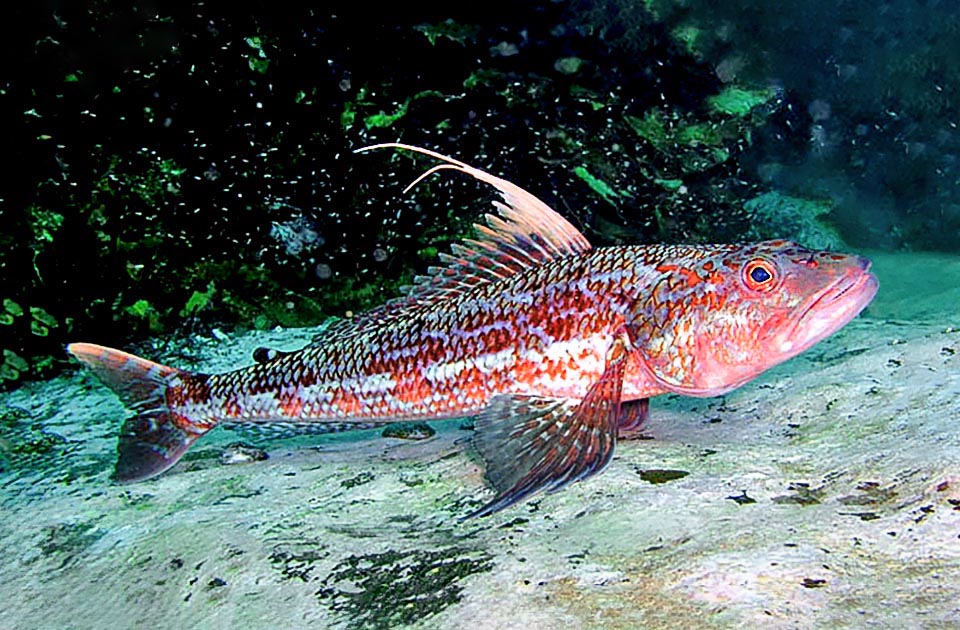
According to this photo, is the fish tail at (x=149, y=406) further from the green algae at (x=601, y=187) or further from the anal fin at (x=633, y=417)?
the green algae at (x=601, y=187)

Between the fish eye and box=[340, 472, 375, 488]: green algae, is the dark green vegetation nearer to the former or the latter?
box=[340, 472, 375, 488]: green algae

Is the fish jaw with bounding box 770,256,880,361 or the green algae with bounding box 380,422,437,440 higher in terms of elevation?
the fish jaw with bounding box 770,256,880,361

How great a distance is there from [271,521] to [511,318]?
1620mm

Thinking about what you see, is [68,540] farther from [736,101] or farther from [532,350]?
[736,101]

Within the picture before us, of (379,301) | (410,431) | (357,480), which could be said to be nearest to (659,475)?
(357,480)

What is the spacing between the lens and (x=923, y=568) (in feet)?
7.20

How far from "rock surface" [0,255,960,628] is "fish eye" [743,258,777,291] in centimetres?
88

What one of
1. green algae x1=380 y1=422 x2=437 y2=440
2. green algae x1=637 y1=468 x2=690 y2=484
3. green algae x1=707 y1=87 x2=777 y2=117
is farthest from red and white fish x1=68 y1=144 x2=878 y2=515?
green algae x1=707 y1=87 x2=777 y2=117

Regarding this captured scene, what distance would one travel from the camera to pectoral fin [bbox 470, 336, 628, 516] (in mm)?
3100

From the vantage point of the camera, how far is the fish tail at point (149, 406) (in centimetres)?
427

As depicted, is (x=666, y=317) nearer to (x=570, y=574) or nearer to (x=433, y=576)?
(x=570, y=574)

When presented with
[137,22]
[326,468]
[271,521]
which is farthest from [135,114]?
[271,521]

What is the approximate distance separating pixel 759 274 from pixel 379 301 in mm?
5199

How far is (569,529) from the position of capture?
2.89 meters
